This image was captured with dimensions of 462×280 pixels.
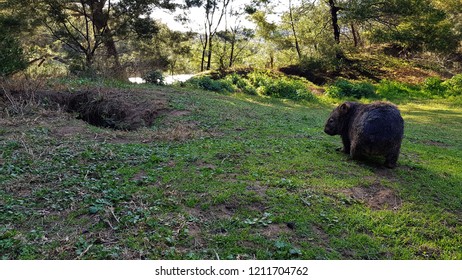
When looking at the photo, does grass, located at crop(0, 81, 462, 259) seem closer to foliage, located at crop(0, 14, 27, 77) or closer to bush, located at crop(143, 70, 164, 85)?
foliage, located at crop(0, 14, 27, 77)

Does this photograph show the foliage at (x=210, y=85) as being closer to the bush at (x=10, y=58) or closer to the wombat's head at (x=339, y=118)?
the bush at (x=10, y=58)

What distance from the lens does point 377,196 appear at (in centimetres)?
484

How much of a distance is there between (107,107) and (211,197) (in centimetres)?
653

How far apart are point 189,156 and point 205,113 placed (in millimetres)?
3873

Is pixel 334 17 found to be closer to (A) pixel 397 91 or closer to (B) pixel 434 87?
(A) pixel 397 91

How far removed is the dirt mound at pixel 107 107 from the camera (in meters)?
9.36

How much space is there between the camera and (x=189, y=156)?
5898 millimetres

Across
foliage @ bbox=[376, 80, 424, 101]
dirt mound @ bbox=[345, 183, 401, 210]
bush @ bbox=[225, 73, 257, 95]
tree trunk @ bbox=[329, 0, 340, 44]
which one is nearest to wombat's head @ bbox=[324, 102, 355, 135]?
dirt mound @ bbox=[345, 183, 401, 210]

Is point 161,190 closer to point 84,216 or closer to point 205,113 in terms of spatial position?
point 84,216

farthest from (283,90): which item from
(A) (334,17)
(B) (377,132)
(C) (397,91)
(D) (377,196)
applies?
(D) (377,196)

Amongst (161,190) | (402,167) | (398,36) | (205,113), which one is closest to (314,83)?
(398,36)

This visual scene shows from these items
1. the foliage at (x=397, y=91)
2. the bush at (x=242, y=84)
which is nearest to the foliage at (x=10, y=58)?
the bush at (x=242, y=84)

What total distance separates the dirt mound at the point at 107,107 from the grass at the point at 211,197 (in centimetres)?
183
